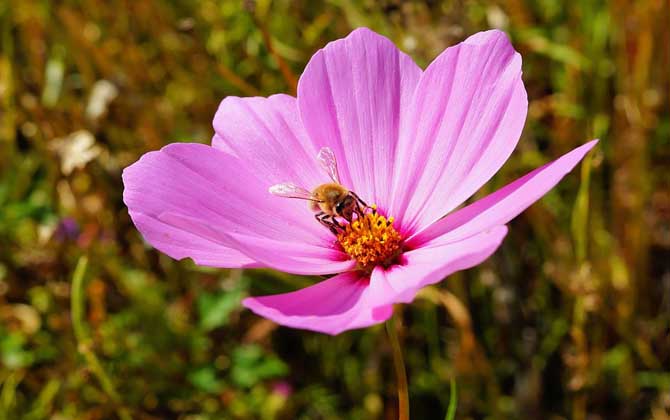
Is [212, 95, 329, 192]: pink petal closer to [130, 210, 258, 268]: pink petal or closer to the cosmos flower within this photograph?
the cosmos flower

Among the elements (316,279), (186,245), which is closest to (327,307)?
(186,245)

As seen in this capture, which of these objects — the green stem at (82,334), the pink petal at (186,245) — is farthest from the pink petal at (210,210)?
the green stem at (82,334)

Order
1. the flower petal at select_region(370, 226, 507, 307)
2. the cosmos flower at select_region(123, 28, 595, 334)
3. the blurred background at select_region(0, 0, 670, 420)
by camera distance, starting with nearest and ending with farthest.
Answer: the flower petal at select_region(370, 226, 507, 307) < the cosmos flower at select_region(123, 28, 595, 334) < the blurred background at select_region(0, 0, 670, 420)

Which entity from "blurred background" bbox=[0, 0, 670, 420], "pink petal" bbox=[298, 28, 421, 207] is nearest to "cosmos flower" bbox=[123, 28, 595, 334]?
"pink petal" bbox=[298, 28, 421, 207]

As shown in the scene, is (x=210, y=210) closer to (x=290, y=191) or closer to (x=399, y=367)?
(x=290, y=191)

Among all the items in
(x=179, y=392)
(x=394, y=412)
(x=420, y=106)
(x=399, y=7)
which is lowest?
(x=179, y=392)

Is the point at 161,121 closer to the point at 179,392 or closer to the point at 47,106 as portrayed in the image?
the point at 47,106

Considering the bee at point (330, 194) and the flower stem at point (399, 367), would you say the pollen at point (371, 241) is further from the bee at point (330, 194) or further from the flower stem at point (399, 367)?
the flower stem at point (399, 367)

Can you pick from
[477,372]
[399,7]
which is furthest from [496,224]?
[477,372]
